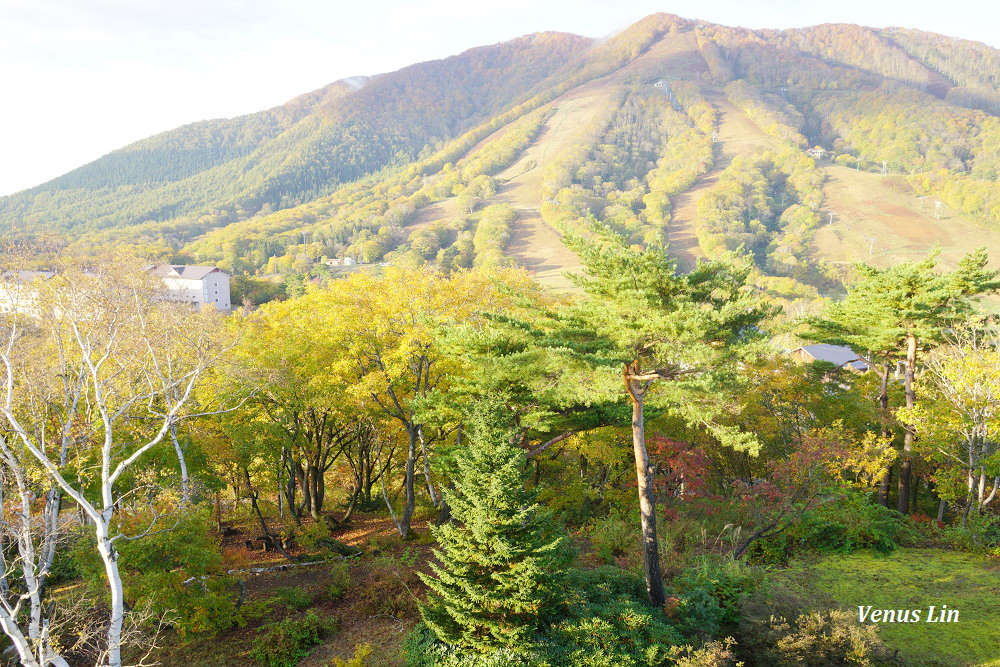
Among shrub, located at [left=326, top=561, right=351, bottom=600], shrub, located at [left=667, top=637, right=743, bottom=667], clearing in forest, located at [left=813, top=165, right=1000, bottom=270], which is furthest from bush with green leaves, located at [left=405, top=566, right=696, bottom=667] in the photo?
clearing in forest, located at [left=813, top=165, right=1000, bottom=270]

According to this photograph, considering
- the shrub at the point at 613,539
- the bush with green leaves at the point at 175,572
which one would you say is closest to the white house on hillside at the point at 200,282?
the bush with green leaves at the point at 175,572

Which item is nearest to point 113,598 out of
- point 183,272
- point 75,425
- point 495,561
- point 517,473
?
point 495,561

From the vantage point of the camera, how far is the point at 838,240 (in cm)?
12131

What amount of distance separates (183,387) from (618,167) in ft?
580

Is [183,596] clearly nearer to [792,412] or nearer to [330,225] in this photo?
[792,412]

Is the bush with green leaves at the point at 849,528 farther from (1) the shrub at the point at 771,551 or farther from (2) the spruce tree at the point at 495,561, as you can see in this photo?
(2) the spruce tree at the point at 495,561

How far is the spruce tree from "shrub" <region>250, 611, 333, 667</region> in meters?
4.22

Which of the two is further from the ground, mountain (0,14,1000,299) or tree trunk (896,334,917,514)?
mountain (0,14,1000,299)

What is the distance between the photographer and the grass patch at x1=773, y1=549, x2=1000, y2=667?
9.61 m

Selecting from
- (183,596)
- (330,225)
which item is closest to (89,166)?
(330,225)

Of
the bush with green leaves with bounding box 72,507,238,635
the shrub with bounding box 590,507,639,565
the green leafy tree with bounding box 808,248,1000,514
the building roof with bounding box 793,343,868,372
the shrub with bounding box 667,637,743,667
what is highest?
the green leafy tree with bounding box 808,248,1000,514

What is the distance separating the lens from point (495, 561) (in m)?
8.50

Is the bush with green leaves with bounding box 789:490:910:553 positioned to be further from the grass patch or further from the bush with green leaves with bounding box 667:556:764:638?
the bush with green leaves with bounding box 667:556:764:638

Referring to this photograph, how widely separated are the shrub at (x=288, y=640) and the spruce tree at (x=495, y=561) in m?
4.22
